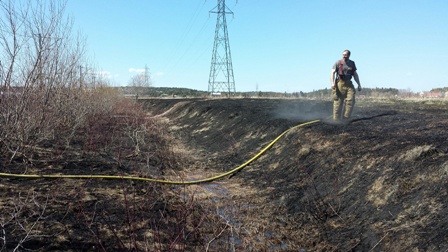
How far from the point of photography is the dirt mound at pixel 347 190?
3.56m

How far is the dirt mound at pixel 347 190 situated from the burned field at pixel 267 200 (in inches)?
0.6

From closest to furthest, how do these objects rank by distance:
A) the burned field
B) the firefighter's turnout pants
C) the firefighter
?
1. the burned field
2. the firefighter
3. the firefighter's turnout pants

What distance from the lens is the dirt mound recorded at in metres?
3.56

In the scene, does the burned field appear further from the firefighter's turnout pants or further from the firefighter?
the firefighter

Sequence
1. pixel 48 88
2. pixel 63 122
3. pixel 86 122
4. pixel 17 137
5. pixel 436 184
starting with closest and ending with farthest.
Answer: pixel 436 184 < pixel 17 137 < pixel 48 88 < pixel 63 122 < pixel 86 122

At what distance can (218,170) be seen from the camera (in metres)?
7.81

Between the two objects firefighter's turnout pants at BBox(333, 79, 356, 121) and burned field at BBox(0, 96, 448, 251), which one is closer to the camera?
burned field at BBox(0, 96, 448, 251)

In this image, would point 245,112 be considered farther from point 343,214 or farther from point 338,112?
point 343,214

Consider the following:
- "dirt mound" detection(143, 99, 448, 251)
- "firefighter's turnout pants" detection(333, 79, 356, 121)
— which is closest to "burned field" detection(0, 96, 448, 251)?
"dirt mound" detection(143, 99, 448, 251)

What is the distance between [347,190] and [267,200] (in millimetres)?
1319

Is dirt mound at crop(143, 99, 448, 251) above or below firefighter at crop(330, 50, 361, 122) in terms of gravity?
below

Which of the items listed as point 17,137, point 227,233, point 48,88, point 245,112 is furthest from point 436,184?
point 245,112

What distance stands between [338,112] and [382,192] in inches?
178

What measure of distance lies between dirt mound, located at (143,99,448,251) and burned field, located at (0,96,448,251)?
16 mm
